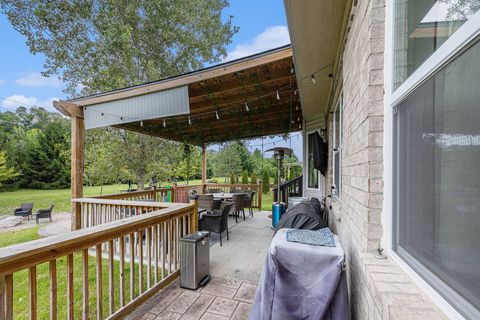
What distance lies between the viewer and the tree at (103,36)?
9.16 metres

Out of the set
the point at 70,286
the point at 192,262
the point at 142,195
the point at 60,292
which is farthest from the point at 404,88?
the point at 142,195

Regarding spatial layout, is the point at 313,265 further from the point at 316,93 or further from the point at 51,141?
the point at 51,141

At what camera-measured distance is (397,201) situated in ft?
3.80

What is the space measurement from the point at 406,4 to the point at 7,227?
12130 mm

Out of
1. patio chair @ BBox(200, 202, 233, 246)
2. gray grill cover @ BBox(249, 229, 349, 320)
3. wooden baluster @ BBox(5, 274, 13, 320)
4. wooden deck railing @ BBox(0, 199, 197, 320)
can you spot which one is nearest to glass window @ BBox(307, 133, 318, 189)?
patio chair @ BBox(200, 202, 233, 246)

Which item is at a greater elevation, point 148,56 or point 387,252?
point 148,56

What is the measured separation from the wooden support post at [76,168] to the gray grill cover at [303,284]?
4683 millimetres

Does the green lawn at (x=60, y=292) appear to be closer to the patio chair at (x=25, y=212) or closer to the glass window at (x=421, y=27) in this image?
the glass window at (x=421, y=27)

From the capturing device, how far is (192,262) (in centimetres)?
285

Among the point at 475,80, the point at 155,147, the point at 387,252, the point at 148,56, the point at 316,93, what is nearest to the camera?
the point at 475,80

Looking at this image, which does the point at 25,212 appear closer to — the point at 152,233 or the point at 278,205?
the point at 152,233

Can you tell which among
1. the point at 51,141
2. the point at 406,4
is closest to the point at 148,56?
the point at 406,4

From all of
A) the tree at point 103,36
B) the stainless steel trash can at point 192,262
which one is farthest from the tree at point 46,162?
the stainless steel trash can at point 192,262

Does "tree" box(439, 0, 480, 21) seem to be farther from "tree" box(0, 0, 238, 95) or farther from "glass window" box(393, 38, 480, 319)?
"tree" box(0, 0, 238, 95)
